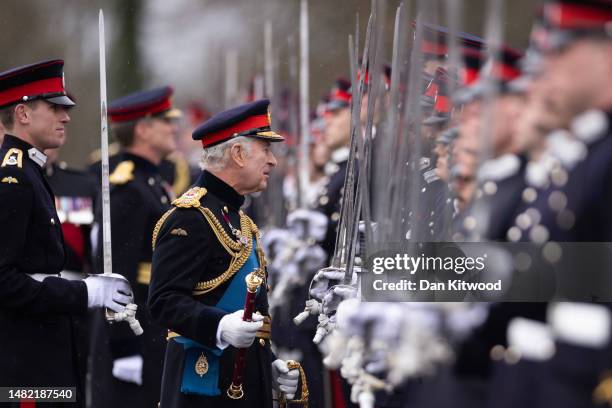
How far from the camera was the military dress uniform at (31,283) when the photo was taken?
448 centimetres

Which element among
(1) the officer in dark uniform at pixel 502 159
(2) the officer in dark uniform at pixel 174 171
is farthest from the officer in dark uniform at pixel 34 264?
(2) the officer in dark uniform at pixel 174 171

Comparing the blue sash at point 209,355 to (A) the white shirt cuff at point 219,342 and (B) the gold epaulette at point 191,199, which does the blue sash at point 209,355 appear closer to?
(A) the white shirt cuff at point 219,342

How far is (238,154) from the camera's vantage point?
15.6 ft

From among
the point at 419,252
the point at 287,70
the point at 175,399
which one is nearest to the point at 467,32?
the point at 419,252

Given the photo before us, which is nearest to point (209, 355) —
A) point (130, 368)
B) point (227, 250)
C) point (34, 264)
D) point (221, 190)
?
point (227, 250)

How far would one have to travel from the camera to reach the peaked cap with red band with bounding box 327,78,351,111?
844 centimetres

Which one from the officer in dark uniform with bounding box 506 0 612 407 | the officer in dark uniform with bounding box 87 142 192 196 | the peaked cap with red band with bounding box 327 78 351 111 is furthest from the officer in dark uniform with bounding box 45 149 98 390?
the officer in dark uniform with bounding box 506 0 612 407

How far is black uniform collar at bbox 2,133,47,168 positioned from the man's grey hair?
2.19 ft

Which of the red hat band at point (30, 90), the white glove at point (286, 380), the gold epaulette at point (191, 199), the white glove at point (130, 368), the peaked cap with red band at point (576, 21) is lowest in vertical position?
the white glove at point (130, 368)

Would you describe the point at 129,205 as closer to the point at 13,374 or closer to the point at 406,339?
the point at 13,374

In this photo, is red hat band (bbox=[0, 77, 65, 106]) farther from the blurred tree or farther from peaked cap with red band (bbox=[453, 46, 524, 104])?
the blurred tree

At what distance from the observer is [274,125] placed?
989 cm

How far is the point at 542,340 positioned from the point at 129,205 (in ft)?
12.8

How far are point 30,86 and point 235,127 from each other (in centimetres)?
88
